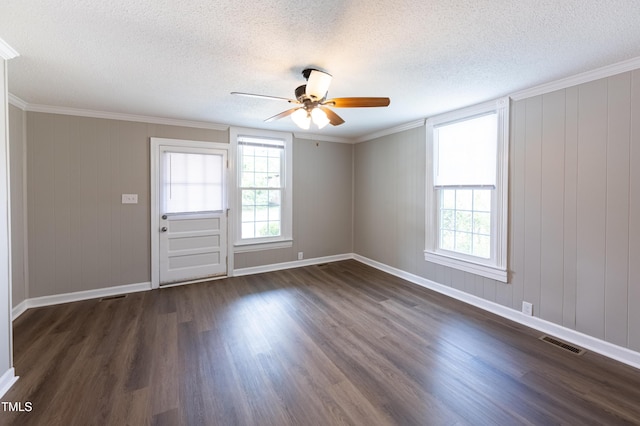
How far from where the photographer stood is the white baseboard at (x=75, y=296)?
3.22 meters

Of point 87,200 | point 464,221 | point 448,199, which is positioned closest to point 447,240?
point 464,221

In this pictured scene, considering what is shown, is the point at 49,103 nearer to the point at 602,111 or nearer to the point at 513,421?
the point at 513,421

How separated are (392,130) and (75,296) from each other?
5.12m

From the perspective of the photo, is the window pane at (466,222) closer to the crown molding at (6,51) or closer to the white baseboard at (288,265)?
the white baseboard at (288,265)

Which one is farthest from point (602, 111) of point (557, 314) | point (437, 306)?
point (437, 306)

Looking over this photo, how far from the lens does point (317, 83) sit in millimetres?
2168

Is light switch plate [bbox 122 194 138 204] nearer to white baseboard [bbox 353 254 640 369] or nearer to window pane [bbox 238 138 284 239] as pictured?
window pane [bbox 238 138 284 239]

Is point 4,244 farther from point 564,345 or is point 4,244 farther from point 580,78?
point 580,78

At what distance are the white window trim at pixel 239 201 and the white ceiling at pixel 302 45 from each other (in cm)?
139

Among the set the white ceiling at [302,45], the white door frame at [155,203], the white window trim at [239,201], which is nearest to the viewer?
the white ceiling at [302,45]

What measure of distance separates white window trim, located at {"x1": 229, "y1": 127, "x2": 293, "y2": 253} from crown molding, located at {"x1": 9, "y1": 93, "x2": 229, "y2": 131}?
0.37m

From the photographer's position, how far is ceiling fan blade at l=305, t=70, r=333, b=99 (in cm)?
211

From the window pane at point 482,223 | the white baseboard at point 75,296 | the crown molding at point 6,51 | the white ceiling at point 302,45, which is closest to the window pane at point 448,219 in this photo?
the window pane at point 482,223

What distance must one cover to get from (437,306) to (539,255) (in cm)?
121
